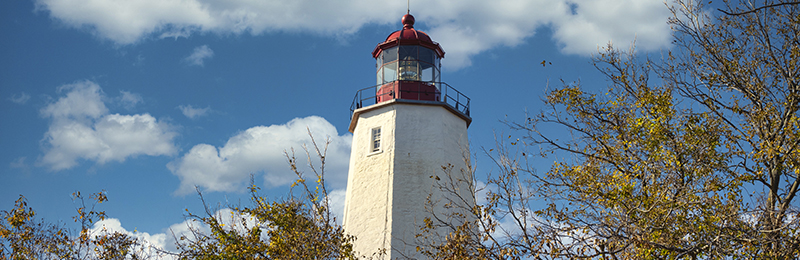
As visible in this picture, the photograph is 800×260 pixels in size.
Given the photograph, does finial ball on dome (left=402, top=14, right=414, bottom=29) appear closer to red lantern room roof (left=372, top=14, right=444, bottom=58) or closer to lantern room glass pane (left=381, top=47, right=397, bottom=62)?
red lantern room roof (left=372, top=14, right=444, bottom=58)

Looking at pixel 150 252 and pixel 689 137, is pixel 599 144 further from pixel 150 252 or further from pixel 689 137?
pixel 150 252

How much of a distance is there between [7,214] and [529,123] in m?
12.1

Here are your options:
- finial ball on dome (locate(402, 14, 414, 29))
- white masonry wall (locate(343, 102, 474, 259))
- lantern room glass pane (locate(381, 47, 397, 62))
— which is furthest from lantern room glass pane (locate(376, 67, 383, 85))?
finial ball on dome (locate(402, 14, 414, 29))

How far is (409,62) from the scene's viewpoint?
1977 cm

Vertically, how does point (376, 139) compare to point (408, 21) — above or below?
below

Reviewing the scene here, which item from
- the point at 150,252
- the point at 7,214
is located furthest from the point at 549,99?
the point at 7,214

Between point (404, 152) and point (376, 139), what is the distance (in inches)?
52.1

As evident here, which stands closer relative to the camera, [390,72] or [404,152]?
[404,152]

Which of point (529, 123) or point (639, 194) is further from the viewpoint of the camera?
point (529, 123)

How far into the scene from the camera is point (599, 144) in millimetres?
11109

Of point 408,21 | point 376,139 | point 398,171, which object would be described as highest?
point 408,21

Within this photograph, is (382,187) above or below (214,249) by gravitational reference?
above

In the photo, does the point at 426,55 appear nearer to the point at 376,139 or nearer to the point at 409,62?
the point at 409,62

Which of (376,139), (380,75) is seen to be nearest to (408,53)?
(380,75)
